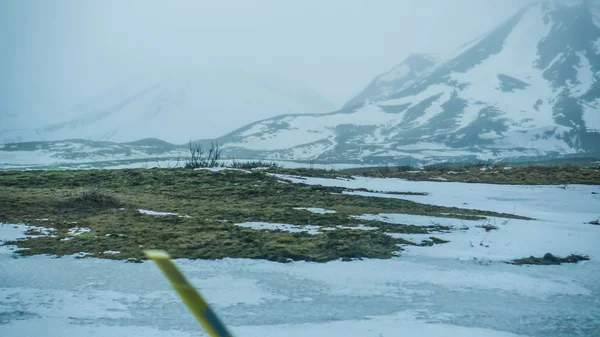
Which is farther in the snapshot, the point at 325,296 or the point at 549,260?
the point at 549,260

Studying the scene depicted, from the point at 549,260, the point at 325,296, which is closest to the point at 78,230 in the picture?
the point at 325,296

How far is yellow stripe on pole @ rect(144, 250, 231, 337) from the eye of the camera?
922mm

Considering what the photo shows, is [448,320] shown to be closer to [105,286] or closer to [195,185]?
[105,286]

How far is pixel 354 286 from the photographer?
5.83 metres

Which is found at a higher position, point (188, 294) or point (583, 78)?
point (583, 78)

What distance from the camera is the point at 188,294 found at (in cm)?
98

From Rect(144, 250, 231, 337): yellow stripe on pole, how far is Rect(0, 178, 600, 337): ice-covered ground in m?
3.39

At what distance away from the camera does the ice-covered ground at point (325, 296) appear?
4.45 metres

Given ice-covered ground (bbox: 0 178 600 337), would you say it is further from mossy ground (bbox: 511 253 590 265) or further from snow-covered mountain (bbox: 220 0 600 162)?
snow-covered mountain (bbox: 220 0 600 162)

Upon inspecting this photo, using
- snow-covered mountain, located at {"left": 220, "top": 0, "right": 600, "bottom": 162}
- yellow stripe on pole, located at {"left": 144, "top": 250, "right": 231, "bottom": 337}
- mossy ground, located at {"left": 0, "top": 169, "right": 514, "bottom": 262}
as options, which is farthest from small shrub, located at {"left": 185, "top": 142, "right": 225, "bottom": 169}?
snow-covered mountain, located at {"left": 220, "top": 0, "right": 600, "bottom": 162}

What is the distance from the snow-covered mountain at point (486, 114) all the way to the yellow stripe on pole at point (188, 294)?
75.4m

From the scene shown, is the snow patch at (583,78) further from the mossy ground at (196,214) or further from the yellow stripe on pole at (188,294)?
the yellow stripe on pole at (188,294)

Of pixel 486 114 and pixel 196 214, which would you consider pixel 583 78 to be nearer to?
pixel 486 114

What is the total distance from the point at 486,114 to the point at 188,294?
107062 millimetres
